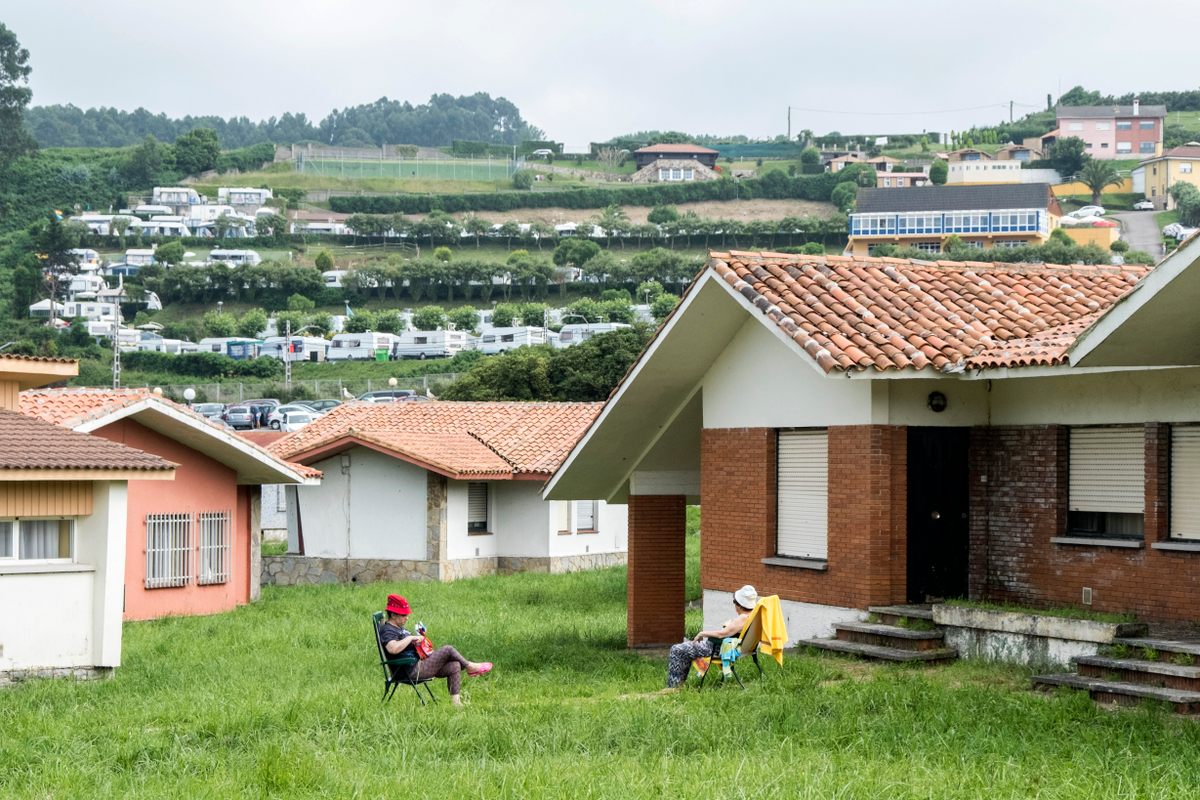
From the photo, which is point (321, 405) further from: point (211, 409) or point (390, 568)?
point (390, 568)

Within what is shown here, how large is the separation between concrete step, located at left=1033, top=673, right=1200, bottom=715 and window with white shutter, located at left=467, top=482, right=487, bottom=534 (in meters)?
24.1

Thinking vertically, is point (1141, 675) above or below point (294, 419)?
below

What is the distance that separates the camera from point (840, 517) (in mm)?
17781

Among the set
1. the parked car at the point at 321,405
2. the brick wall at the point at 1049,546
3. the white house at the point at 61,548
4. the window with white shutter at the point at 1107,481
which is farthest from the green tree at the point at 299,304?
the window with white shutter at the point at 1107,481

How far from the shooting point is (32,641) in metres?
18.7

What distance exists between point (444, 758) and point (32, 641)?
7951 millimetres

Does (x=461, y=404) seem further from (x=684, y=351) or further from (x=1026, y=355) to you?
(x=1026, y=355)

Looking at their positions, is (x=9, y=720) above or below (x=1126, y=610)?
below

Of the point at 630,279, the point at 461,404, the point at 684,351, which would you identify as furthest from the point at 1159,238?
the point at 684,351

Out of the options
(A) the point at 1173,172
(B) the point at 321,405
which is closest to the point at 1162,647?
(B) the point at 321,405

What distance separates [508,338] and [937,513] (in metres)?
100

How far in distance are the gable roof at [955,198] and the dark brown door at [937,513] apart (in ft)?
534

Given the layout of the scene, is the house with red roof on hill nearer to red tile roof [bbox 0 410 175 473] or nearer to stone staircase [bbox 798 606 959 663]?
red tile roof [bbox 0 410 175 473]

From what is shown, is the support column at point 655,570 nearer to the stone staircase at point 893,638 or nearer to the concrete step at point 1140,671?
the stone staircase at point 893,638
